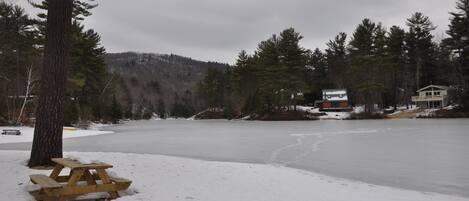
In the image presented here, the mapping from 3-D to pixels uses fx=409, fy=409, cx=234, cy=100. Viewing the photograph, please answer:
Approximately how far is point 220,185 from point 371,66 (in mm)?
56739

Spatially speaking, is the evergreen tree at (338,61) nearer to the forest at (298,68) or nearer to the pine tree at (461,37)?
the forest at (298,68)

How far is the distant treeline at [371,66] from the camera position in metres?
56.2

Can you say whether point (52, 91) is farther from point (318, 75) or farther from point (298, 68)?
point (318, 75)

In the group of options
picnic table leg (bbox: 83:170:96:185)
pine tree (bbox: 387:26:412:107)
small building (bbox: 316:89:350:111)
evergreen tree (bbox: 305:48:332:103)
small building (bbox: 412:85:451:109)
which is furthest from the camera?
evergreen tree (bbox: 305:48:332:103)

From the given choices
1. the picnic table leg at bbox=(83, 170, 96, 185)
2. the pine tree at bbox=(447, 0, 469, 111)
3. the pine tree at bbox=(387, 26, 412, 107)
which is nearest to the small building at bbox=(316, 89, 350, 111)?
the pine tree at bbox=(387, 26, 412, 107)

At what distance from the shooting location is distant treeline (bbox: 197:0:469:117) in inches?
2212

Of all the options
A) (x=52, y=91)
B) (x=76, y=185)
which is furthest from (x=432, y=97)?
(x=76, y=185)

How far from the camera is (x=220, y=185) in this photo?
7.45 m

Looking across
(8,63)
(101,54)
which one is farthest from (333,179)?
(101,54)

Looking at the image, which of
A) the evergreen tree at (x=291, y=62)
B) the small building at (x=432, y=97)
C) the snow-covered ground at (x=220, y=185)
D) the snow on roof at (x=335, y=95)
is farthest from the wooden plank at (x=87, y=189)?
the snow on roof at (x=335, y=95)

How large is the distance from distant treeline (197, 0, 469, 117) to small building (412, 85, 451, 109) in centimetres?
185

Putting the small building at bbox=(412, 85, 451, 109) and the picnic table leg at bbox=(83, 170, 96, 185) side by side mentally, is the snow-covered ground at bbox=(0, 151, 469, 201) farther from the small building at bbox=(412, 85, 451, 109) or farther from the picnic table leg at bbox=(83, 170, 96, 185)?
the small building at bbox=(412, 85, 451, 109)

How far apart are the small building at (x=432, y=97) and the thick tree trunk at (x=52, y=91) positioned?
6179 cm

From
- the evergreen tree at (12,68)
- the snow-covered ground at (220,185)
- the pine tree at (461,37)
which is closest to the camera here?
the snow-covered ground at (220,185)
